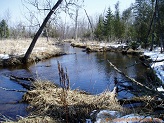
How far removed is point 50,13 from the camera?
50.9 feet

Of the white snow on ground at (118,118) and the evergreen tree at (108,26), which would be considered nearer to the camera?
the white snow on ground at (118,118)

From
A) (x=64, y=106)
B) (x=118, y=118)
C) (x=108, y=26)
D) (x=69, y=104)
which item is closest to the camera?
(x=118, y=118)

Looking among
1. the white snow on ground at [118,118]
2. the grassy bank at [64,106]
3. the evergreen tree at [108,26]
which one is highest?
the evergreen tree at [108,26]

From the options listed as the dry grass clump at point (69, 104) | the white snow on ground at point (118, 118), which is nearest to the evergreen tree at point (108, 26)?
the dry grass clump at point (69, 104)

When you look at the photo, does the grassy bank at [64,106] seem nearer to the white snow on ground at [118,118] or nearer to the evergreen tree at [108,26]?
the white snow on ground at [118,118]

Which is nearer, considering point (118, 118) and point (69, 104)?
point (118, 118)

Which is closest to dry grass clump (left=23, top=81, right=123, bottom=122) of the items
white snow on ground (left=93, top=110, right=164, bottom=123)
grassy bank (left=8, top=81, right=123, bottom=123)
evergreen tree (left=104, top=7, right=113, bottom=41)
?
grassy bank (left=8, top=81, right=123, bottom=123)

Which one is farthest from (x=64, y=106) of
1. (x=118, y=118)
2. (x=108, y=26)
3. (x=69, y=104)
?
(x=108, y=26)

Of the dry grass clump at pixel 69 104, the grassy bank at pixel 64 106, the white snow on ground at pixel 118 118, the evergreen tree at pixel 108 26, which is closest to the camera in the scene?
the white snow on ground at pixel 118 118

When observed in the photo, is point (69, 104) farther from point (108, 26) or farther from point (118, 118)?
point (108, 26)

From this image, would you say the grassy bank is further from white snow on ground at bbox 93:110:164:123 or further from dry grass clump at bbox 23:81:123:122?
white snow on ground at bbox 93:110:164:123

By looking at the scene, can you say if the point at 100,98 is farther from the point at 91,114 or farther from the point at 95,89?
the point at 95,89

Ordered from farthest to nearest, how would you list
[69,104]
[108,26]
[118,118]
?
[108,26], [69,104], [118,118]

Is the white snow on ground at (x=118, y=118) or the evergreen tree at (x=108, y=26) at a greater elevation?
the evergreen tree at (x=108, y=26)
